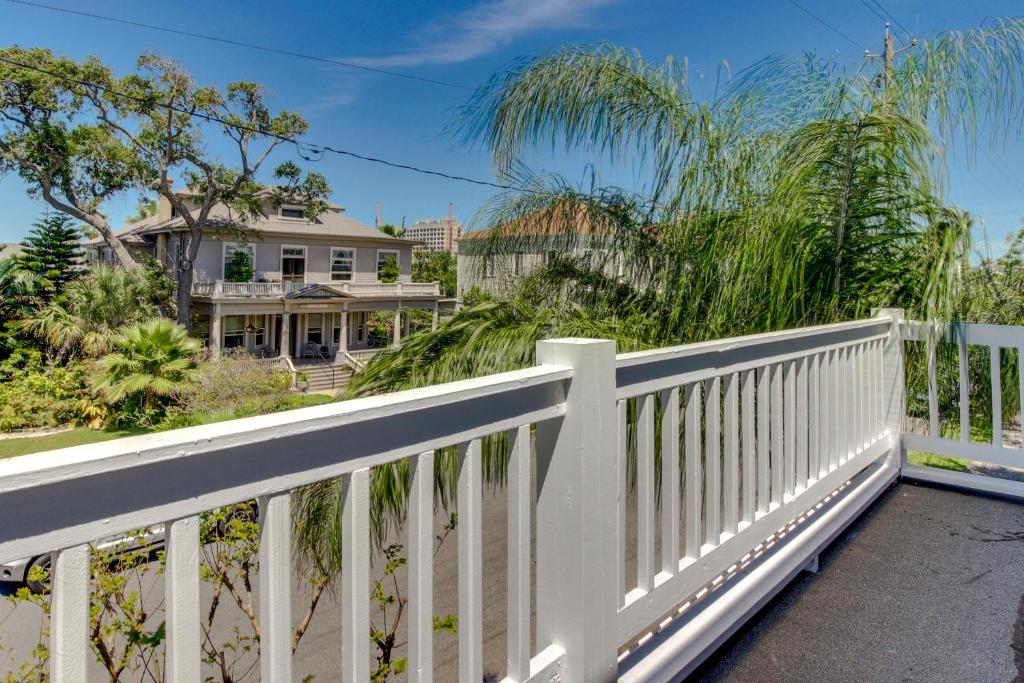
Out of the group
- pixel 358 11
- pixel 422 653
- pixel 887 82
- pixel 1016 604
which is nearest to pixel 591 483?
pixel 422 653

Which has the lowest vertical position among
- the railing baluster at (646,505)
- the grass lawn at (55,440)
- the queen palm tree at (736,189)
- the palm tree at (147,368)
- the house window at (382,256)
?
the grass lawn at (55,440)

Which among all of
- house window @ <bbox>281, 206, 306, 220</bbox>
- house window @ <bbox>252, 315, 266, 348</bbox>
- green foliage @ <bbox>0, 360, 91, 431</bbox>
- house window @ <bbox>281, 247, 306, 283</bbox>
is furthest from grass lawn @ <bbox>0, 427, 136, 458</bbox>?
house window @ <bbox>281, 206, 306, 220</bbox>

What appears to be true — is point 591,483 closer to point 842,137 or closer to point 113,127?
point 842,137

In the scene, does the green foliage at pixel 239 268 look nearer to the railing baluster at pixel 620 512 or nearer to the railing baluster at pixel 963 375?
the railing baluster at pixel 963 375

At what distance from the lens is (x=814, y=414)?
203cm

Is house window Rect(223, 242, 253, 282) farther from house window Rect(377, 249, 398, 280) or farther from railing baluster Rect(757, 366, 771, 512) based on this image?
railing baluster Rect(757, 366, 771, 512)

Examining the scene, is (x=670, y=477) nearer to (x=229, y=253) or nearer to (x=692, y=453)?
(x=692, y=453)

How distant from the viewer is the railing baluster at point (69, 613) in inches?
21.6

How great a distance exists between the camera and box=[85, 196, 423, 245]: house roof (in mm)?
18578

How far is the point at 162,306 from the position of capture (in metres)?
17.8

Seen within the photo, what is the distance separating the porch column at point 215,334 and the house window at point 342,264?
12.4 ft

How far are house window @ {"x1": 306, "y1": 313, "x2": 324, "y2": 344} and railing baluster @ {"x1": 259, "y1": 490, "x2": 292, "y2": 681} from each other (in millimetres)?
20065

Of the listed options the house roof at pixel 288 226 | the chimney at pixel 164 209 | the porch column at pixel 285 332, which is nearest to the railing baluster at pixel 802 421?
the porch column at pixel 285 332

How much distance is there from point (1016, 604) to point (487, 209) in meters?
2.50
